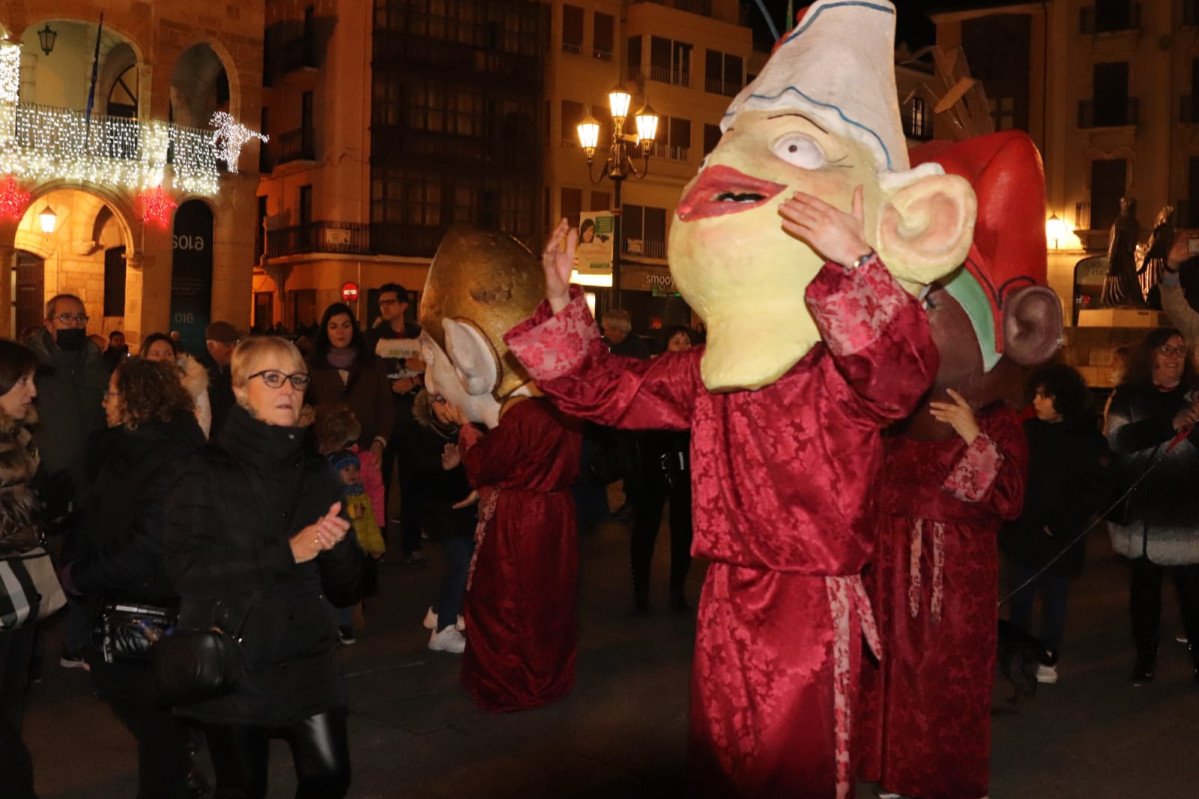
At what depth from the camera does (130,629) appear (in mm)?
4250

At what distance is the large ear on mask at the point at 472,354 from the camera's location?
5.92m

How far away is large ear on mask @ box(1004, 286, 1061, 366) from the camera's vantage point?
176 inches

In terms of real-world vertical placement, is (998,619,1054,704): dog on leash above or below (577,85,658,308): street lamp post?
below

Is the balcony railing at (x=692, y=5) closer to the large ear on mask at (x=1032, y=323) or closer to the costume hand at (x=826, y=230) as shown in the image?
the large ear on mask at (x=1032, y=323)

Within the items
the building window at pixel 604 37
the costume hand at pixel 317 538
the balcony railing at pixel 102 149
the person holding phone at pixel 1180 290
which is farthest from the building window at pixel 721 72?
the costume hand at pixel 317 538

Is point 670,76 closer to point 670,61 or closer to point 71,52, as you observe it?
point 670,61

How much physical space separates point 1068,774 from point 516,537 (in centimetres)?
262

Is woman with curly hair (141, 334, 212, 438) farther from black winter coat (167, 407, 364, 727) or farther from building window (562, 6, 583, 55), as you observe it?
building window (562, 6, 583, 55)

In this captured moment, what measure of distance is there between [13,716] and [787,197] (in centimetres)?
303

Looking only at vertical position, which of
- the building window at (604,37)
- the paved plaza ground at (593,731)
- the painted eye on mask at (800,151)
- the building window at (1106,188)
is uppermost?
the building window at (604,37)

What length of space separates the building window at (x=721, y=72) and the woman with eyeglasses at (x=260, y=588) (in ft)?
124

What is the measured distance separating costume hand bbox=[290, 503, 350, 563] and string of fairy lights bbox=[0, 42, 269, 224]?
71.0 feet

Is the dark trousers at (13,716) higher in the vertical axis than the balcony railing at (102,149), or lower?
lower

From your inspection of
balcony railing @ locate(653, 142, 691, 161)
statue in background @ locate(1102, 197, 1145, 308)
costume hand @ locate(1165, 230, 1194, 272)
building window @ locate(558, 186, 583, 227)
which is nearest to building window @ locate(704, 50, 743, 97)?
balcony railing @ locate(653, 142, 691, 161)
